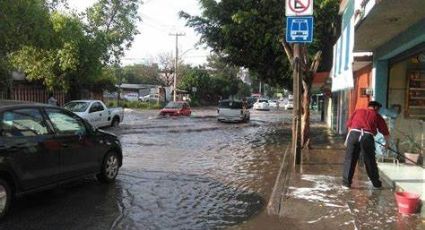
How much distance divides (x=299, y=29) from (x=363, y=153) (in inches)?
148

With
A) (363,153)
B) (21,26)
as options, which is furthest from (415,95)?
(21,26)

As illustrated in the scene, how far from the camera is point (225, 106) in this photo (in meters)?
33.1

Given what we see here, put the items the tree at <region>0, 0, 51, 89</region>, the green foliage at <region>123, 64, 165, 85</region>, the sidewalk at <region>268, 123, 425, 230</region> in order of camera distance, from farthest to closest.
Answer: the green foliage at <region>123, 64, 165, 85</region>
the tree at <region>0, 0, 51, 89</region>
the sidewalk at <region>268, 123, 425, 230</region>

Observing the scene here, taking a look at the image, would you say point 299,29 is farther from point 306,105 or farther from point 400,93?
point 306,105

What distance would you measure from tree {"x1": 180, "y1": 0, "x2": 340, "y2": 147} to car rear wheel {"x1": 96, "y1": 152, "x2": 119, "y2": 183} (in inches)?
512

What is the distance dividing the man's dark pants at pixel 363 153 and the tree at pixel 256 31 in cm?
1260

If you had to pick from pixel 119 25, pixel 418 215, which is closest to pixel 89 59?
pixel 119 25

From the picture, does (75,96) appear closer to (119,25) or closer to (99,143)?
(119,25)

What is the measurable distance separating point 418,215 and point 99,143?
209 inches

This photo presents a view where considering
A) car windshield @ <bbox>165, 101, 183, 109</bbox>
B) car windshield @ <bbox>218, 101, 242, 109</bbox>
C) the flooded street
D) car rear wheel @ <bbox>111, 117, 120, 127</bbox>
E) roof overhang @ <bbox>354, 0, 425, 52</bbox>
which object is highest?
roof overhang @ <bbox>354, 0, 425, 52</bbox>

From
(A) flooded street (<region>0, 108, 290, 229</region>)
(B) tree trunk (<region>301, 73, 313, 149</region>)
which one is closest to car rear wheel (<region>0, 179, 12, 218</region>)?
(A) flooded street (<region>0, 108, 290, 229</region>)

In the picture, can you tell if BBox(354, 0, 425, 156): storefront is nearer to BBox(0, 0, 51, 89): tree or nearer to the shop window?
the shop window

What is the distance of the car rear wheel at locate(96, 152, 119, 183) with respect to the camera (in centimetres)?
941

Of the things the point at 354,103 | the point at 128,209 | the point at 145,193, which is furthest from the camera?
the point at 354,103
